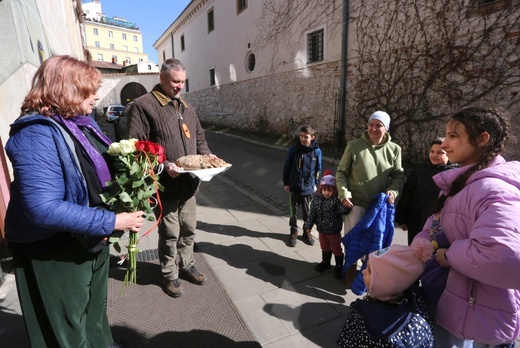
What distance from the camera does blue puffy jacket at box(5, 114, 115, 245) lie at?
1.38m

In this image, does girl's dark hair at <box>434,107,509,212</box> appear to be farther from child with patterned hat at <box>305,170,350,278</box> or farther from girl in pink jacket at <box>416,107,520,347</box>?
child with patterned hat at <box>305,170,350,278</box>

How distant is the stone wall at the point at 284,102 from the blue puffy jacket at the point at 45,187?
914 cm

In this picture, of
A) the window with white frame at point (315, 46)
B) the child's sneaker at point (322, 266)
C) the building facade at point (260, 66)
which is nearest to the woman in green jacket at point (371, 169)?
the child's sneaker at point (322, 266)

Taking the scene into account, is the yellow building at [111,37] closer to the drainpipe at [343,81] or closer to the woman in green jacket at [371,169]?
the drainpipe at [343,81]

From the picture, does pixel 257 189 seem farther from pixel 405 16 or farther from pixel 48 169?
pixel 405 16

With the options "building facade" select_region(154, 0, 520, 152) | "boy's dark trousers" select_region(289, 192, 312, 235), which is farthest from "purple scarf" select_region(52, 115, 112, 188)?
"building facade" select_region(154, 0, 520, 152)

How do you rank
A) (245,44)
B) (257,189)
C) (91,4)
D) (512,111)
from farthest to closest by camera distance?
(91,4) → (245,44) → (257,189) → (512,111)

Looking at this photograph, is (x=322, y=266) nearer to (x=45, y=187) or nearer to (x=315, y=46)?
(x=45, y=187)

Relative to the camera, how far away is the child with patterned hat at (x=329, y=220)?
336 centimetres

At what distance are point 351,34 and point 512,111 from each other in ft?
17.5

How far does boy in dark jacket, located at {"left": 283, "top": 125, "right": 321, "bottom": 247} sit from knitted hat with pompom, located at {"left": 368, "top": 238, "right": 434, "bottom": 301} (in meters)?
2.61

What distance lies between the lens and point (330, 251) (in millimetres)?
3523

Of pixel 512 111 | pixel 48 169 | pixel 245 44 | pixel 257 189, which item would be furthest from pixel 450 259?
pixel 245 44

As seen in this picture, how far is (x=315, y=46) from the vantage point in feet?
38.4
